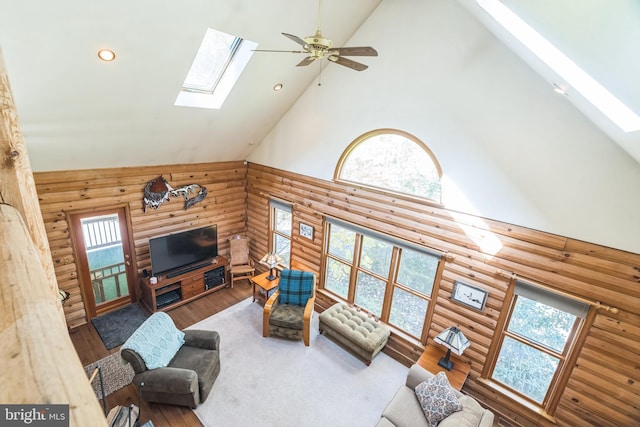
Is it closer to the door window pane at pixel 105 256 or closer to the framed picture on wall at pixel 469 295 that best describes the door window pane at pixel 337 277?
the framed picture on wall at pixel 469 295

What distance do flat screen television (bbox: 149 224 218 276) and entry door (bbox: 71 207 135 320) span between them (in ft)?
1.68

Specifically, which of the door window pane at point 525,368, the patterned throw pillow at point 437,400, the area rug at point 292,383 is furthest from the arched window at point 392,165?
the area rug at point 292,383

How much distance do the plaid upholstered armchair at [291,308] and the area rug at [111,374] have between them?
6.35 ft

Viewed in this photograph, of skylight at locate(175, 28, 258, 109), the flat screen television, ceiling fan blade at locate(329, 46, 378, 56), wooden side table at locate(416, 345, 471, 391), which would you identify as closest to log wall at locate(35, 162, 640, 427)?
wooden side table at locate(416, 345, 471, 391)

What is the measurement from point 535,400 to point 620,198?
8.41 ft

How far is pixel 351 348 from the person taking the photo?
4.70 metres

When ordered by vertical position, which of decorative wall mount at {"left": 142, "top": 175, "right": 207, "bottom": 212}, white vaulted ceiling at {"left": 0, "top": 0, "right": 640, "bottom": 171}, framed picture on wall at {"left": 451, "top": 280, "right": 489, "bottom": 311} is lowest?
framed picture on wall at {"left": 451, "top": 280, "right": 489, "bottom": 311}

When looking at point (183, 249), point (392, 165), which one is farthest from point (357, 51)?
point (183, 249)

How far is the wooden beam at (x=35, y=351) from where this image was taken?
1.19 ft

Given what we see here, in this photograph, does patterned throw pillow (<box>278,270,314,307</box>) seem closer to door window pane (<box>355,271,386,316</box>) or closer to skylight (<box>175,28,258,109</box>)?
door window pane (<box>355,271,386,316</box>)

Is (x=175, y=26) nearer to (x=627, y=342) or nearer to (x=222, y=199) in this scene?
(x=222, y=199)

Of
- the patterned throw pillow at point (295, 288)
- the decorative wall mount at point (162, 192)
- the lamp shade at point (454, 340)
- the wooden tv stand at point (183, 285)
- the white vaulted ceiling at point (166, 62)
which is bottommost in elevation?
the wooden tv stand at point (183, 285)

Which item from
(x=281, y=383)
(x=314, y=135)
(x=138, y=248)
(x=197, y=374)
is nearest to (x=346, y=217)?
(x=314, y=135)

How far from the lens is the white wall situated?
296 centimetres
